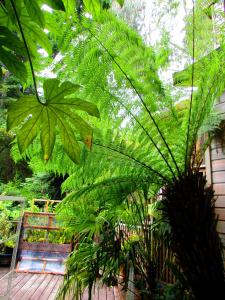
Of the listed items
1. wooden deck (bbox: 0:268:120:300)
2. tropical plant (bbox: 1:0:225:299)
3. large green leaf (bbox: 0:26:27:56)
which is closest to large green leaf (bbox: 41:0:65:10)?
large green leaf (bbox: 0:26:27:56)

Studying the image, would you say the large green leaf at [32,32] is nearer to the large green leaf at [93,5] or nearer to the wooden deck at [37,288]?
the large green leaf at [93,5]

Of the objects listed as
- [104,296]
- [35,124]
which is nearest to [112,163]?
[35,124]

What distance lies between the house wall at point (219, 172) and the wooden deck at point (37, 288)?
6.57ft

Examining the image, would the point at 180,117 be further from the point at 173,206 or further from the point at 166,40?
the point at 173,206

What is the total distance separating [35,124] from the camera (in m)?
0.56

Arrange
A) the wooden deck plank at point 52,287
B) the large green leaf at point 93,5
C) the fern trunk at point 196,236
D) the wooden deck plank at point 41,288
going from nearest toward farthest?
the large green leaf at point 93,5 → the fern trunk at point 196,236 → the wooden deck plank at point 41,288 → the wooden deck plank at point 52,287

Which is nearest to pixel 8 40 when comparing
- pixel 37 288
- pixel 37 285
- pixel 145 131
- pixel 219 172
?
pixel 145 131

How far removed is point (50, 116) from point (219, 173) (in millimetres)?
2043

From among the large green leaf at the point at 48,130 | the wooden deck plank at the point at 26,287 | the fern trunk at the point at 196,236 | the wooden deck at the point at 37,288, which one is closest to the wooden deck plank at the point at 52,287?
the wooden deck at the point at 37,288

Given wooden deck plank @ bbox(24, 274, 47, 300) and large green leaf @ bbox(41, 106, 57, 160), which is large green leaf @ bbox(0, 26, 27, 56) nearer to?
large green leaf @ bbox(41, 106, 57, 160)

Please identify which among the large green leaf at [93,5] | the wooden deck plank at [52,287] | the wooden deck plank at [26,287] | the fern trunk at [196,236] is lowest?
the wooden deck plank at [26,287]

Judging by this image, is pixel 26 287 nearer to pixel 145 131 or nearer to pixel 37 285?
pixel 37 285

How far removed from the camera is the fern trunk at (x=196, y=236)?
1.50 m

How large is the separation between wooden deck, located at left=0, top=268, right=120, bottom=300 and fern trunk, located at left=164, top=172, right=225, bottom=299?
211 centimetres
